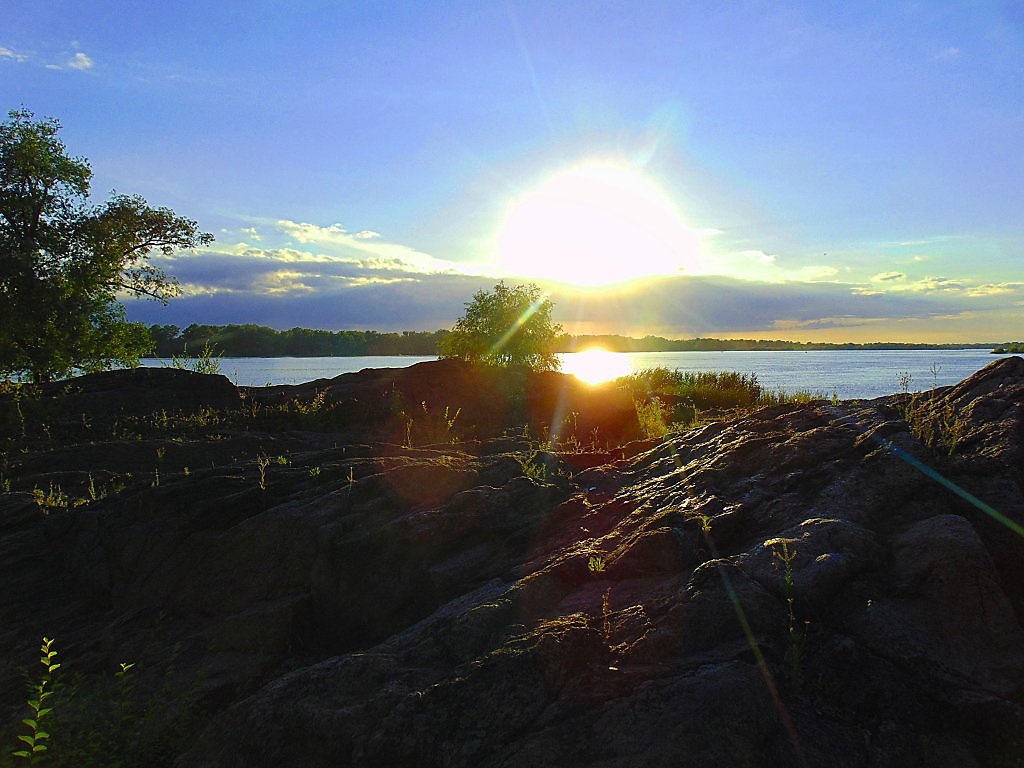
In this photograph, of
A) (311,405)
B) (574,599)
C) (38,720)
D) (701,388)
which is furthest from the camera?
(701,388)

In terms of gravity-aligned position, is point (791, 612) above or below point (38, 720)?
above

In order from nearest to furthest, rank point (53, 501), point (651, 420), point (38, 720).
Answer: point (38, 720) → point (53, 501) → point (651, 420)

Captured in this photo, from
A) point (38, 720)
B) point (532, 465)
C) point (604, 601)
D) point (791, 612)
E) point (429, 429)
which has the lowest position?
point (38, 720)

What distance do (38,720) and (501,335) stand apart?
1113 inches

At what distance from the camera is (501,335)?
32.4m

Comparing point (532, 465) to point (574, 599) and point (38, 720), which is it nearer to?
point (574, 599)

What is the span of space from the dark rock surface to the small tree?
23305 millimetres

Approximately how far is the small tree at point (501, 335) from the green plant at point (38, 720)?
2660cm

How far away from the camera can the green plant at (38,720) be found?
422 cm

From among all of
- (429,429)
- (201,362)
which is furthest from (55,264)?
(429,429)

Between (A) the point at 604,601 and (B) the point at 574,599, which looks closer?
(A) the point at 604,601

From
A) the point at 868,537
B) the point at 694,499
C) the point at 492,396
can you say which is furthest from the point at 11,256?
the point at 868,537

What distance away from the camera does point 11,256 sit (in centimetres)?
2312

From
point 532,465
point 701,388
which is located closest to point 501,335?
point 701,388
